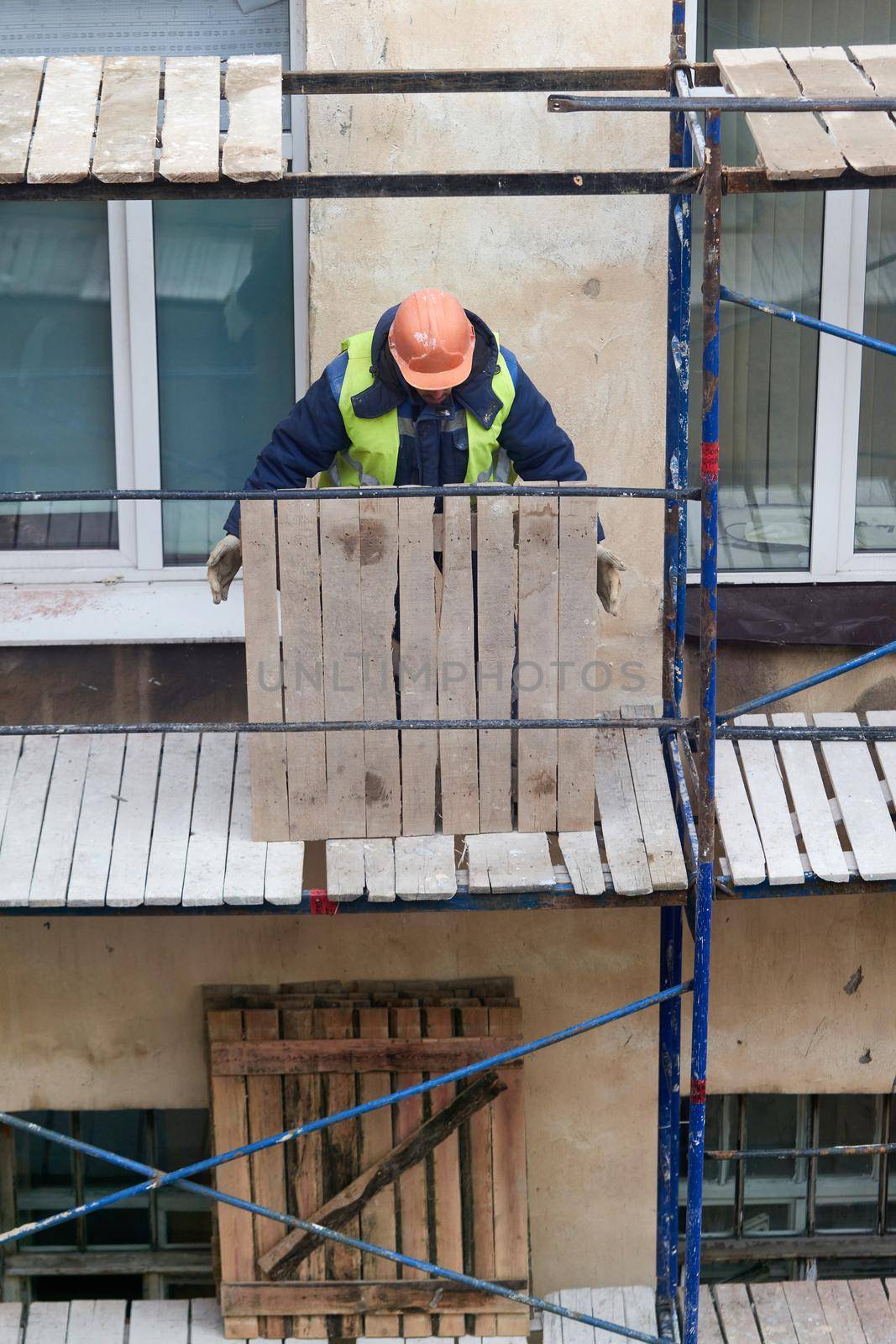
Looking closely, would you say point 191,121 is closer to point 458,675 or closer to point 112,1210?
point 458,675

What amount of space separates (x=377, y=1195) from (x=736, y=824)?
67.7 inches

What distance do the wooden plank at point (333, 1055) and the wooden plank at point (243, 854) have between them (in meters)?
1.00

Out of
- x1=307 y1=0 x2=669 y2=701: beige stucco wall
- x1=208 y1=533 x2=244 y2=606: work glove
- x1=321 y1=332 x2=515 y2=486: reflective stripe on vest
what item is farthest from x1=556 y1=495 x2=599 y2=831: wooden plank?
x1=307 y1=0 x2=669 y2=701: beige stucco wall

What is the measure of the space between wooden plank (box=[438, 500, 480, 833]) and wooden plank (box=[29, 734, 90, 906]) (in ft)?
3.19

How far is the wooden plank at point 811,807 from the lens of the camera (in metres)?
3.75

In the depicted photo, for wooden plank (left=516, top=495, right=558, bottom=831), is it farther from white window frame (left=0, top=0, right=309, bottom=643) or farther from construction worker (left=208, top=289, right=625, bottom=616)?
white window frame (left=0, top=0, right=309, bottom=643)

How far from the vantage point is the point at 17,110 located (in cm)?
341

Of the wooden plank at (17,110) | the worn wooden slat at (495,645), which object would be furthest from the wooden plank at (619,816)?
the wooden plank at (17,110)

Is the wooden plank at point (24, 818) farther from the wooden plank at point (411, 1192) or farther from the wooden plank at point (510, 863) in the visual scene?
the wooden plank at point (411, 1192)

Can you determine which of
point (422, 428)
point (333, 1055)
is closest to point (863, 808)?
point (422, 428)

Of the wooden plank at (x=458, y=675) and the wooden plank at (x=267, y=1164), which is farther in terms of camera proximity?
the wooden plank at (x=267, y=1164)

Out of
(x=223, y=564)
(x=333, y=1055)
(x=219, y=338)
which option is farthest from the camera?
(x=219, y=338)

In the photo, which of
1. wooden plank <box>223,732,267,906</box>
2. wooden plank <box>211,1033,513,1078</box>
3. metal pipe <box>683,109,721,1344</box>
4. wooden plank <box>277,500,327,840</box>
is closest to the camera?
metal pipe <box>683,109,721,1344</box>

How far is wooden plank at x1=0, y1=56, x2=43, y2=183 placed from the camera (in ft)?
10.7
